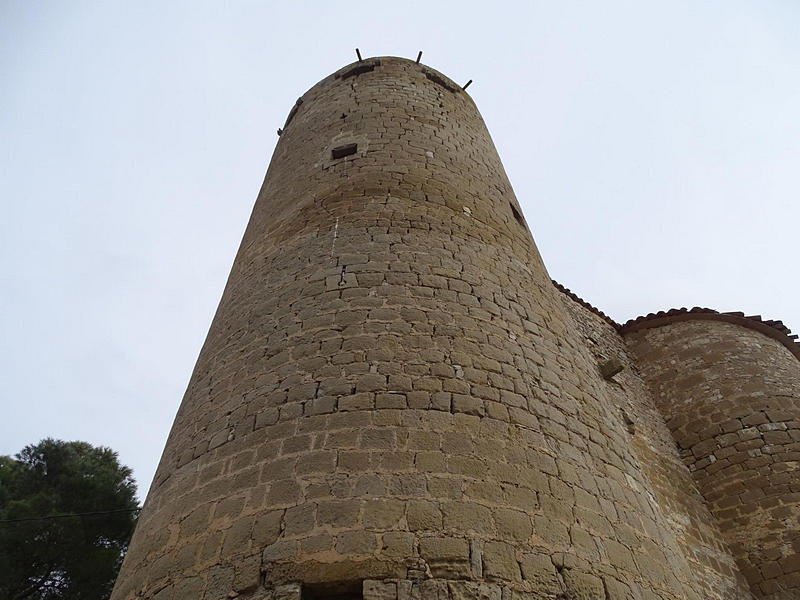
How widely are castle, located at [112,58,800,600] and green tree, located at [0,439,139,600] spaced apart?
322 inches

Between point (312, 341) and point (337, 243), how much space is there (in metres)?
1.20

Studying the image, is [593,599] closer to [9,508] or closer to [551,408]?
[551,408]

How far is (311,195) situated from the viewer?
5.68m

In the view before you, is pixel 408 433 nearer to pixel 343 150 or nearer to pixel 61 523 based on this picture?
pixel 343 150

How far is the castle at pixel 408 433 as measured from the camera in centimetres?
265

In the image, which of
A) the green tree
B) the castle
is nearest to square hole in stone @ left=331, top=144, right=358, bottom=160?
the castle

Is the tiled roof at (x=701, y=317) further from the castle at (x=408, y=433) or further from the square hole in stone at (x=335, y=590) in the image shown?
the square hole in stone at (x=335, y=590)

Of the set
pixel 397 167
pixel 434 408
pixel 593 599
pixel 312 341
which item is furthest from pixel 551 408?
pixel 397 167

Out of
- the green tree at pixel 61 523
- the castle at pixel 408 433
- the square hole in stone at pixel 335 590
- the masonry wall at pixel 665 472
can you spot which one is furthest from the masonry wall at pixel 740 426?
the green tree at pixel 61 523

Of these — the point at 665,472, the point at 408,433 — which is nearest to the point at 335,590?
the point at 408,433

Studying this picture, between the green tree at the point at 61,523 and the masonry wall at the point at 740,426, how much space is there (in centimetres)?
1059

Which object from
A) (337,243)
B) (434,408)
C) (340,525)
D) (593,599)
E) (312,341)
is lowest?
(593,599)

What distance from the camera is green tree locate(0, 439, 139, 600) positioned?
10141mm

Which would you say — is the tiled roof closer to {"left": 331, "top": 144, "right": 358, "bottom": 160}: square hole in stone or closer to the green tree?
{"left": 331, "top": 144, "right": 358, "bottom": 160}: square hole in stone
